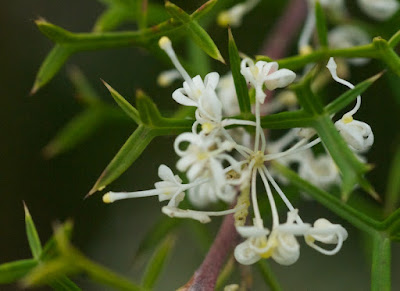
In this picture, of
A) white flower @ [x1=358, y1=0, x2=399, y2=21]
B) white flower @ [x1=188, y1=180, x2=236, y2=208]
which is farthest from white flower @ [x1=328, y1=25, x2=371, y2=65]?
white flower @ [x1=188, y1=180, x2=236, y2=208]

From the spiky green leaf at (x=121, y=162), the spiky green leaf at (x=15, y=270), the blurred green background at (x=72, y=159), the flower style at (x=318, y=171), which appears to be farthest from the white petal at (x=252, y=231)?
the blurred green background at (x=72, y=159)

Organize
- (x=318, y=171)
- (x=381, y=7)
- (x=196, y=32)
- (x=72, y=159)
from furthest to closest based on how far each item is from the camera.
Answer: (x=72, y=159)
(x=381, y=7)
(x=318, y=171)
(x=196, y=32)

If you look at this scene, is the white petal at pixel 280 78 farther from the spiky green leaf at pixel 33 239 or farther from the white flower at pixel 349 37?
the white flower at pixel 349 37

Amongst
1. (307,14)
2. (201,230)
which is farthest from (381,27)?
(201,230)

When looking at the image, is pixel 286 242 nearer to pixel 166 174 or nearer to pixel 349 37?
pixel 166 174

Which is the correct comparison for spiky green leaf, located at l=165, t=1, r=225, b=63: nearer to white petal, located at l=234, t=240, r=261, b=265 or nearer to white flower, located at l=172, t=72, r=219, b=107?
white flower, located at l=172, t=72, r=219, b=107

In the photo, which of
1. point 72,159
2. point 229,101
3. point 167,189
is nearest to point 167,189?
point 167,189
